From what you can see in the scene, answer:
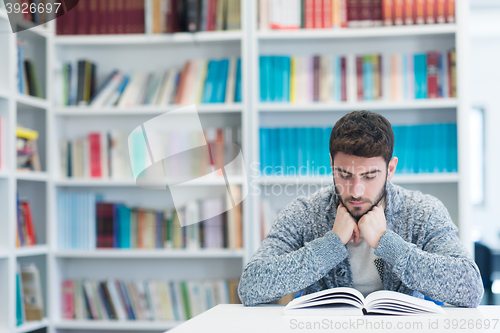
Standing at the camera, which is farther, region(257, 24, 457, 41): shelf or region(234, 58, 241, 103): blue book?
region(234, 58, 241, 103): blue book

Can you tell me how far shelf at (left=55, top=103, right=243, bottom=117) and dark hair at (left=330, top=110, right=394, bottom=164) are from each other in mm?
1239

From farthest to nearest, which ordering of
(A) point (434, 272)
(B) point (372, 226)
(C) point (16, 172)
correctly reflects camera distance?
(C) point (16, 172) → (B) point (372, 226) → (A) point (434, 272)

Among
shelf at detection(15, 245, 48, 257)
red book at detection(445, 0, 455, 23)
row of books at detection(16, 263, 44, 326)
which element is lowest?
row of books at detection(16, 263, 44, 326)

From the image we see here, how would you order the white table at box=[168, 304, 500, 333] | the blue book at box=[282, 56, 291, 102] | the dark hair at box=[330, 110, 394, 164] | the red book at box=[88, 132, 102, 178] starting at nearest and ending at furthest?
the white table at box=[168, 304, 500, 333]
the dark hair at box=[330, 110, 394, 164]
the blue book at box=[282, 56, 291, 102]
the red book at box=[88, 132, 102, 178]

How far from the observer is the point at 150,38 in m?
2.77

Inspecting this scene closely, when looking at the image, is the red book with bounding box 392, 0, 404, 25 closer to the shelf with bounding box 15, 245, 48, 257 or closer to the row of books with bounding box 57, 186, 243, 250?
the row of books with bounding box 57, 186, 243, 250

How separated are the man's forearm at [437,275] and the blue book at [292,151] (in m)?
1.31

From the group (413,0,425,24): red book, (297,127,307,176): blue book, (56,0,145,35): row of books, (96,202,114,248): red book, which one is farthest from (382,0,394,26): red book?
(96,202,114,248): red book

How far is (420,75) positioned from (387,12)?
0.36 metres

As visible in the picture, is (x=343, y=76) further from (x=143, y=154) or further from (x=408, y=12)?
(x=143, y=154)

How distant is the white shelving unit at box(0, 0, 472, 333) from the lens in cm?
259

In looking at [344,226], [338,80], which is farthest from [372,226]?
[338,80]

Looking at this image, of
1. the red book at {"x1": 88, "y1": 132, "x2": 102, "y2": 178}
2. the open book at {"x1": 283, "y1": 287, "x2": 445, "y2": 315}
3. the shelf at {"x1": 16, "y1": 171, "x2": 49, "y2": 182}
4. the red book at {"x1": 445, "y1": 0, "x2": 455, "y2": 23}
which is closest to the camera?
the open book at {"x1": 283, "y1": 287, "x2": 445, "y2": 315}

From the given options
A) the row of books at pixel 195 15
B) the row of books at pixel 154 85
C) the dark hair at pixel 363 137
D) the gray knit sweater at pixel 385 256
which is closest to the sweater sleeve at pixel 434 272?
the gray knit sweater at pixel 385 256
